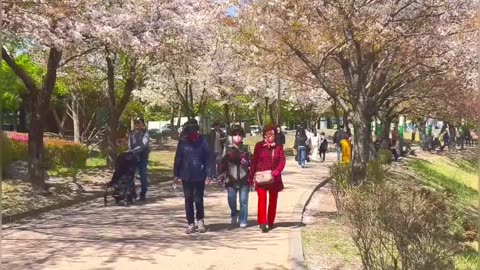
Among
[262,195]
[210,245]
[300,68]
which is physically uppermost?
[300,68]

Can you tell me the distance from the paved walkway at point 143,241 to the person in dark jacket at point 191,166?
1.77 feet

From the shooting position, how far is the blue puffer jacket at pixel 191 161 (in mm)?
9070

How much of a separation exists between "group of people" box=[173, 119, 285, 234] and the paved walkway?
1.17 ft

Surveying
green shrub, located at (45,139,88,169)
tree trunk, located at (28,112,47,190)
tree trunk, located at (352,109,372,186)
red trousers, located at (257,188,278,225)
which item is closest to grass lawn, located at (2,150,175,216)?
tree trunk, located at (28,112,47,190)

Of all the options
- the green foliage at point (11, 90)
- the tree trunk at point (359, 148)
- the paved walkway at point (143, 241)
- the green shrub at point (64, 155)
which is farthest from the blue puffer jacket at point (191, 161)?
the green foliage at point (11, 90)

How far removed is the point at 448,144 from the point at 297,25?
34612 millimetres

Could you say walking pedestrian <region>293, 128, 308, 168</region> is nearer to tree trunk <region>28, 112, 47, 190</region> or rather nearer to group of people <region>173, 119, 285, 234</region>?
tree trunk <region>28, 112, 47, 190</region>

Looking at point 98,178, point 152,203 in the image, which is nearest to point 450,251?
point 152,203

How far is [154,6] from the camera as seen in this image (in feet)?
46.7

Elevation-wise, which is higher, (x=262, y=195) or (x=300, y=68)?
(x=300, y=68)

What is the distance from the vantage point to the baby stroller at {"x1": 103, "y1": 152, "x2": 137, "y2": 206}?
12312 millimetres

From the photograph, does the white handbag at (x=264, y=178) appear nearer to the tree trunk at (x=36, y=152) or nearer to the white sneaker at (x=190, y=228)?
the white sneaker at (x=190, y=228)

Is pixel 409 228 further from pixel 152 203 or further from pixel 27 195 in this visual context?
pixel 27 195

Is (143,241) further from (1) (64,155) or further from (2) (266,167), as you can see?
(1) (64,155)
